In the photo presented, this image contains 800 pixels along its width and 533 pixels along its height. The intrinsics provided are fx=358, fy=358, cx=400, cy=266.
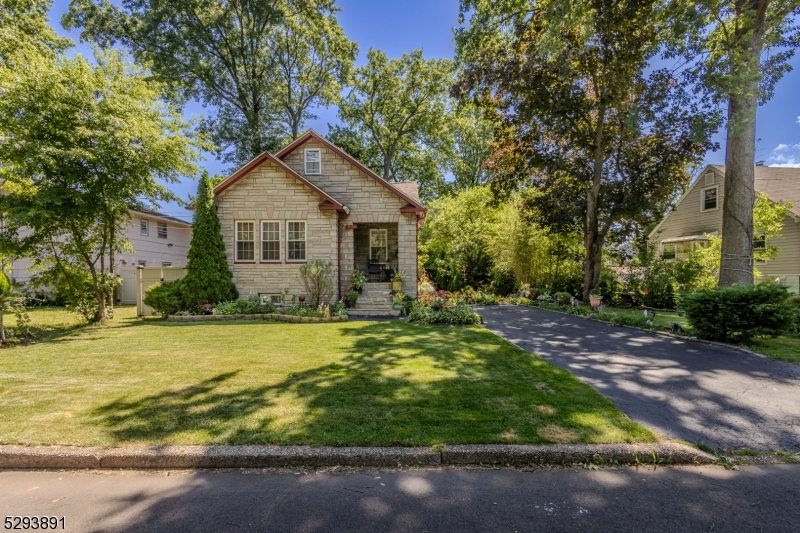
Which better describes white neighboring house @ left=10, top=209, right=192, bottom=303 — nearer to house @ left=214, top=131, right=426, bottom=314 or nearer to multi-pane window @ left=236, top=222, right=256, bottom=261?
multi-pane window @ left=236, top=222, right=256, bottom=261

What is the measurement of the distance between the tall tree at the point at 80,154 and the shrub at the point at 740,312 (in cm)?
1367

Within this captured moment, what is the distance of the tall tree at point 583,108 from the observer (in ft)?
37.2

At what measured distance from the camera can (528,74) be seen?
43.4 feet

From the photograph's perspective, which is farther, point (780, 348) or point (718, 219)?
point (718, 219)

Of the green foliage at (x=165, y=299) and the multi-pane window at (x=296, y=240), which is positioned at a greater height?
the multi-pane window at (x=296, y=240)

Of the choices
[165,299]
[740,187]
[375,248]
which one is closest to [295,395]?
[165,299]

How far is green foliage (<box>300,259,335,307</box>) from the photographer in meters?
12.0

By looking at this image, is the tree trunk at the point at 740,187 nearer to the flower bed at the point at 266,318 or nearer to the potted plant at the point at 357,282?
the flower bed at the point at 266,318

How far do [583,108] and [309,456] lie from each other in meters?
15.4

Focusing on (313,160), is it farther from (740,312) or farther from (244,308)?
(740,312)

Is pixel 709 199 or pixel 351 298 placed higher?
pixel 709 199

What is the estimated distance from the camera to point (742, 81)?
770 centimetres
